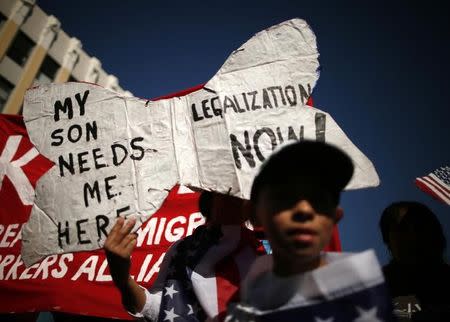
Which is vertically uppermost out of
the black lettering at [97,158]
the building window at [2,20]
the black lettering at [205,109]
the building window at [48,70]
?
the building window at [2,20]

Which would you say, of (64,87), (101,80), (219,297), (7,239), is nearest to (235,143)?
(219,297)

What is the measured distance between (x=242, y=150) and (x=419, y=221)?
1.03 m

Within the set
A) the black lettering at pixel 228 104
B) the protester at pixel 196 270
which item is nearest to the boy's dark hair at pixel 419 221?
the protester at pixel 196 270

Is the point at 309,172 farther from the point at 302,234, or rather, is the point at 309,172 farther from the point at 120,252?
the point at 120,252

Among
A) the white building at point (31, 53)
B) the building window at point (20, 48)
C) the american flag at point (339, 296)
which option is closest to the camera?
the american flag at point (339, 296)

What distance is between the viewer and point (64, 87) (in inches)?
55.5

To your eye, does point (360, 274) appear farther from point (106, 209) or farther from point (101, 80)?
point (101, 80)

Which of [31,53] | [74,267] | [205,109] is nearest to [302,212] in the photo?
[205,109]

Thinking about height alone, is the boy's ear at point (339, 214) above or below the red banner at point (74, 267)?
above

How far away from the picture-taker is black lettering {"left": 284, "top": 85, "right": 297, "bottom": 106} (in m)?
1.13

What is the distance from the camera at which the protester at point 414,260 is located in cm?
128

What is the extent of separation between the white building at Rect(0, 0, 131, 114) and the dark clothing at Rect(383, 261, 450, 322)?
15447mm

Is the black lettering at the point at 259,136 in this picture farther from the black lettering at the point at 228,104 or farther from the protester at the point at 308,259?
the protester at the point at 308,259

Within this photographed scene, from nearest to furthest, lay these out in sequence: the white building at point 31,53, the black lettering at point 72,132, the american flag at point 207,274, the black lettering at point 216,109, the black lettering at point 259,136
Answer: the american flag at point 207,274 → the black lettering at point 259,136 → the black lettering at point 216,109 → the black lettering at point 72,132 → the white building at point 31,53
